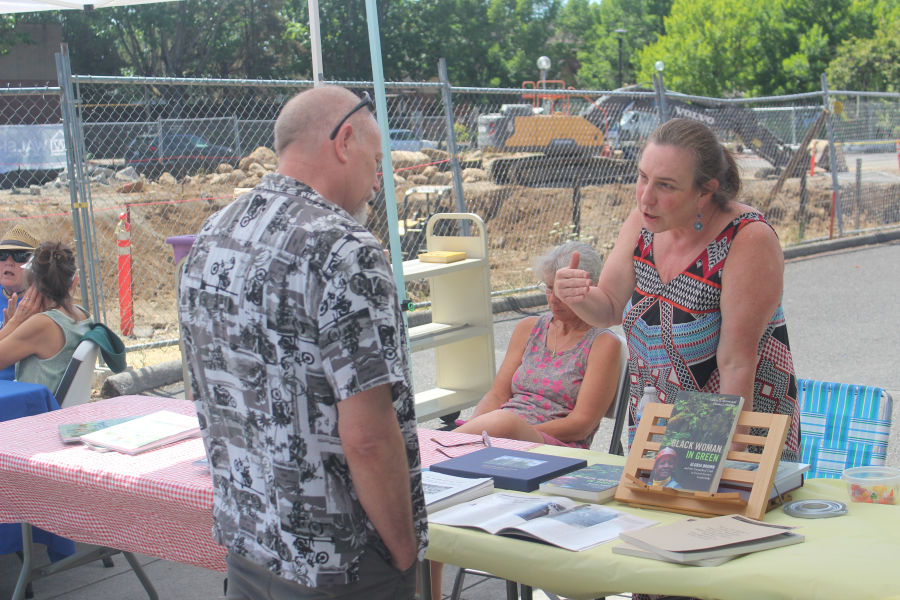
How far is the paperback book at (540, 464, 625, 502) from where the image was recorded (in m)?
2.06

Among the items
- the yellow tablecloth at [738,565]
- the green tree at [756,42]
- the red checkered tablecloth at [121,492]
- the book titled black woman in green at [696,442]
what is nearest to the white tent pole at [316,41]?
the red checkered tablecloth at [121,492]

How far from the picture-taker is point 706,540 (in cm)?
170

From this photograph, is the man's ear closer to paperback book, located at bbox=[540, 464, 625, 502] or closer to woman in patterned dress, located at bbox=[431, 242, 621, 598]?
paperback book, located at bbox=[540, 464, 625, 502]

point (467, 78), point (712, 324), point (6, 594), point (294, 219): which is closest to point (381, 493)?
point (294, 219)

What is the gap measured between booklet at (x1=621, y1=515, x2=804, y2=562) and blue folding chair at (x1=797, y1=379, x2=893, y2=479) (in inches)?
36.8

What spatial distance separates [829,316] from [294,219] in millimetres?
7952

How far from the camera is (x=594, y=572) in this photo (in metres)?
1.70

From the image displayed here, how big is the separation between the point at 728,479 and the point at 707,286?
584 millimetres

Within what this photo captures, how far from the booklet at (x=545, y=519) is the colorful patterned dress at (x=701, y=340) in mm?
535

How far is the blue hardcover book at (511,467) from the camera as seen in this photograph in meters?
2.21

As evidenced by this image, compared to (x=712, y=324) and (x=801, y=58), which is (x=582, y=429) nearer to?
(x=712, y=324)

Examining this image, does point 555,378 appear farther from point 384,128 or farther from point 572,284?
point 384,128

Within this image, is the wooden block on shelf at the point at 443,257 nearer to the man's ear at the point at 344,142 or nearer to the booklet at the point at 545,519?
the booklet at the point at 545,519

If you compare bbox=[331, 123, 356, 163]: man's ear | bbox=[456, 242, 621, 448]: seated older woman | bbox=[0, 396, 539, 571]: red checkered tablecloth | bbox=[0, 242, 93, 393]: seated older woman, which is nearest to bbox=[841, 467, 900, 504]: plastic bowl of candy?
bbox=[0, 396, 539, 571]: red checkered tablecloth
